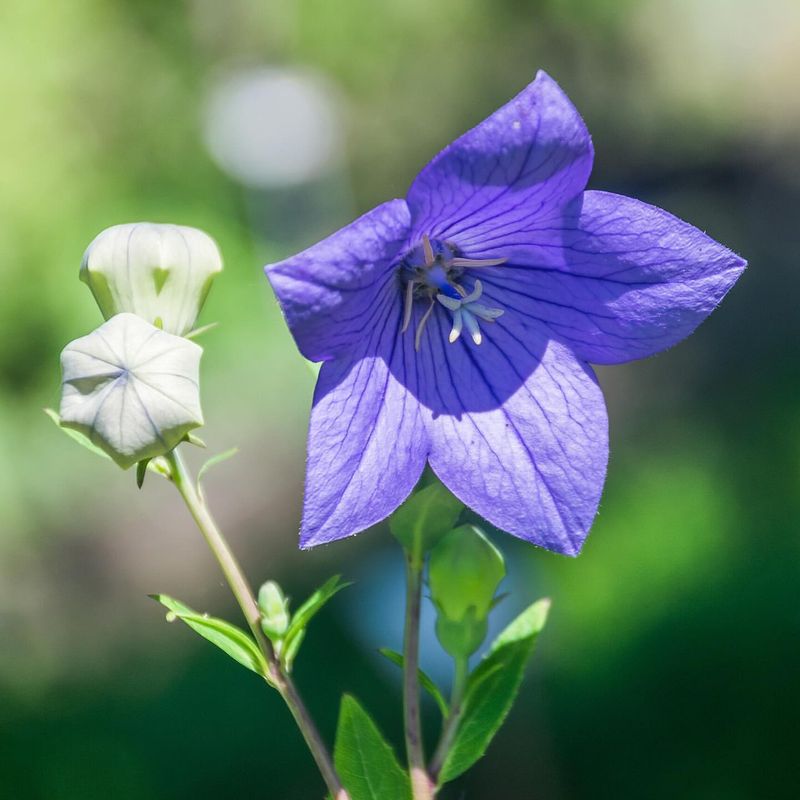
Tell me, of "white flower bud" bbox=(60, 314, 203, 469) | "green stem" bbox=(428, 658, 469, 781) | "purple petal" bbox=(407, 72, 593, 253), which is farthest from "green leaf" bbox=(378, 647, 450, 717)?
"purple petal" bbox=(407, 72, 593, 253)

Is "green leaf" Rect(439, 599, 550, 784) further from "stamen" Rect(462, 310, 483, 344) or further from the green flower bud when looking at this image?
"stamen" Rect(462, 310, 483, 344)

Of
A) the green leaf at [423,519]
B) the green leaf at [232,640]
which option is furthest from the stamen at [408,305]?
the green leaf at [232,640]

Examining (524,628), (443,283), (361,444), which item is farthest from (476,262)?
(524,628)

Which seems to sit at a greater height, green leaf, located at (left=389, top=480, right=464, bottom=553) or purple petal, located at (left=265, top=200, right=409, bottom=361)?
purple petal, located at (left=265, top=200, right=409, bottom=361)

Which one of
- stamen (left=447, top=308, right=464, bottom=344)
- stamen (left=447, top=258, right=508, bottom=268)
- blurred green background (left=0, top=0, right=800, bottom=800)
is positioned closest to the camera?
stamen (left=447, top=308, right=464, bottom=344)

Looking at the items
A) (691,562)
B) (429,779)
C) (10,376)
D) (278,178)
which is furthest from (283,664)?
(278,178)

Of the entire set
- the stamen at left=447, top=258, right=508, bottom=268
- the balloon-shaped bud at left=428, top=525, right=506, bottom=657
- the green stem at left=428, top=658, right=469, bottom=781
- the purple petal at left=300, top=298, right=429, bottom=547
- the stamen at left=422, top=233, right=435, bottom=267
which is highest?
the stamen at left=422, top=233, right=435, bottom=267

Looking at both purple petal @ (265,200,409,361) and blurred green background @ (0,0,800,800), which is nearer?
purple petal @ (265,200,409,361)
